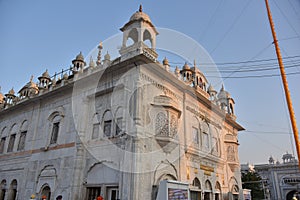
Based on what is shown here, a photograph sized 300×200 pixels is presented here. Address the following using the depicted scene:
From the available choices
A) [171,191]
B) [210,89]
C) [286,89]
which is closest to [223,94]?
[210,89]

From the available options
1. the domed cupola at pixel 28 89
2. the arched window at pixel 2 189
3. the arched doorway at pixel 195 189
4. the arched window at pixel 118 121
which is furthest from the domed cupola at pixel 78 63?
the arched doorway at pixel 195 189

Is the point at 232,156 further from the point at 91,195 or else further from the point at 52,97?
the point at 52,97

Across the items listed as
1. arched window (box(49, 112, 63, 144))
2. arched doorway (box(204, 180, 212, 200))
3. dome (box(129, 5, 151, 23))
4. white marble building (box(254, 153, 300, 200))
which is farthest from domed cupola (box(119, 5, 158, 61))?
white marble building (box(254, 153, 300, 200))

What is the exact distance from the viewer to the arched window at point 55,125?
17109 mm

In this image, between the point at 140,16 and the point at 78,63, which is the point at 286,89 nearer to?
the point at 140,16

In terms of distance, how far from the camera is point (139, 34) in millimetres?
15211

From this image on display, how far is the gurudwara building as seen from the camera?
497 inches

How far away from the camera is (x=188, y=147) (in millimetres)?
16422

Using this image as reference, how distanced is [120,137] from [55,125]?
6986 mm

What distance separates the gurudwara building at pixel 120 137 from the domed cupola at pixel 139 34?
2.6 inches

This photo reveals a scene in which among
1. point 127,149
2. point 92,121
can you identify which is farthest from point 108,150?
point 92,121

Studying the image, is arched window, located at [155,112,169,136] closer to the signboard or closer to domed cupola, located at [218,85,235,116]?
the signboard

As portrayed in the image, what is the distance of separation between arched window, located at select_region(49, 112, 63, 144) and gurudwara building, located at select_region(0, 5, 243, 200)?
2.8 inches

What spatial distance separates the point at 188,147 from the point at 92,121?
6.60m
